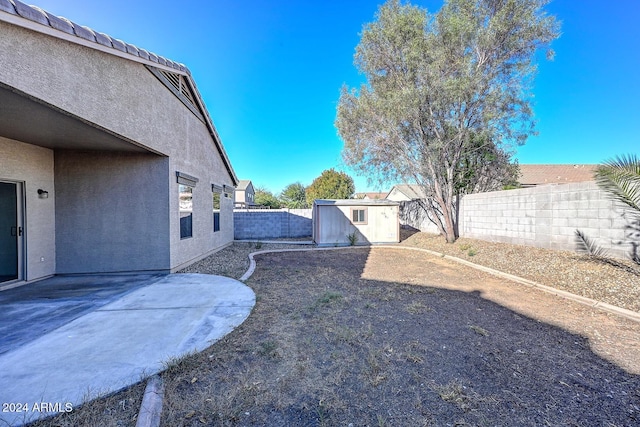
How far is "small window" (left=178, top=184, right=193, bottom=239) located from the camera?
6922 mm

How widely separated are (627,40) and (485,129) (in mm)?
5195

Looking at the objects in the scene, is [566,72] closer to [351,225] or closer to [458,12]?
[458,12]

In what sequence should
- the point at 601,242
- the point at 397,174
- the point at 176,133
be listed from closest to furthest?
the point at 601,242 → the point at 176,133 → the point at 397,174

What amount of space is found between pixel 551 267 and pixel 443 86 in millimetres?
6452

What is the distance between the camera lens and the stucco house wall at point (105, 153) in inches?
146

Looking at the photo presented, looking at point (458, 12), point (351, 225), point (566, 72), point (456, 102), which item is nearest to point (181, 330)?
point (351, 225)

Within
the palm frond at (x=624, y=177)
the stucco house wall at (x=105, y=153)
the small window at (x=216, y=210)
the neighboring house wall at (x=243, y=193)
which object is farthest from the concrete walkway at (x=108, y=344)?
the neighboring house wall at (x=243, y=193)

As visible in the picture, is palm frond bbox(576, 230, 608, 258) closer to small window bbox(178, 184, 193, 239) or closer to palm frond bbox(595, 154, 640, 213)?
palm frond bbox(595, 154, 640, 213)

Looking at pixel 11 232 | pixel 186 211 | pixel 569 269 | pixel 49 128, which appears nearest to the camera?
pixel 49 128

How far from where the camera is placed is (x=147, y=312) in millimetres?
3887

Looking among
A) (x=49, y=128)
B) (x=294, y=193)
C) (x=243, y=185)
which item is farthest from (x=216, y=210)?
(x=294, y=193)

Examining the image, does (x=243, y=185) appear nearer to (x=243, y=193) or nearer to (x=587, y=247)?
(x=243, y=193)

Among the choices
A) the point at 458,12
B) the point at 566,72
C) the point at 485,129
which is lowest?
the point at 485,129

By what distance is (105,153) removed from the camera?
241 inches
